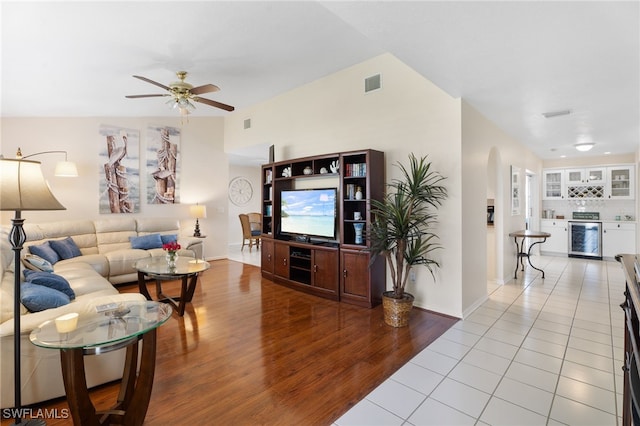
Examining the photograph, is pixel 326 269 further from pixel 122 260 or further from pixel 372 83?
pixel 122 260

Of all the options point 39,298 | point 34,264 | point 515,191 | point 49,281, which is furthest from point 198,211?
point 515,191

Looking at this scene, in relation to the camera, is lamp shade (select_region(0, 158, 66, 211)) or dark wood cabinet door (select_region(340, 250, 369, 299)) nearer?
lamp shade (select_region(0, 158, 66, 211))

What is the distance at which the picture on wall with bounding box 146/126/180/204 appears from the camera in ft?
20.1

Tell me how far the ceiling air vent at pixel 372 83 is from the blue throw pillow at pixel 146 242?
14.6 ft

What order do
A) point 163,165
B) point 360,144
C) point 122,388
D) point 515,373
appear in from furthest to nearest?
point 163,165 → point 360,144 → point 515,373 → point 122,388

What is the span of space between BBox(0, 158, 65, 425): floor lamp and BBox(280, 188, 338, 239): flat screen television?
3.04 metres

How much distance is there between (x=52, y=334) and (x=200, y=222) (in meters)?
5.31

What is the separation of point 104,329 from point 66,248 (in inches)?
155

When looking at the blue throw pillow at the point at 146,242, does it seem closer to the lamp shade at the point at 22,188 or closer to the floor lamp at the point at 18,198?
the floor lamp at the point at 18,198

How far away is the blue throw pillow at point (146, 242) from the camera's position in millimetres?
5277

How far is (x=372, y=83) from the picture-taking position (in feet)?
13.5

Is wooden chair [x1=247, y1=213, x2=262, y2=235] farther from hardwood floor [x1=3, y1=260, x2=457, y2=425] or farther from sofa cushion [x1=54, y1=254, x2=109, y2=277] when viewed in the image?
hardwood floor [x1=3, y1=260, x2=457, y2=425]

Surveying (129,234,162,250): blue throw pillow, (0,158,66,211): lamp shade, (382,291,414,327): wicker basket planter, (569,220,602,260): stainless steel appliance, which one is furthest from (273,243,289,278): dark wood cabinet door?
(569,220,602,260): stainless steel appliance

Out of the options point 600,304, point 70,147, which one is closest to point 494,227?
point 600,304
